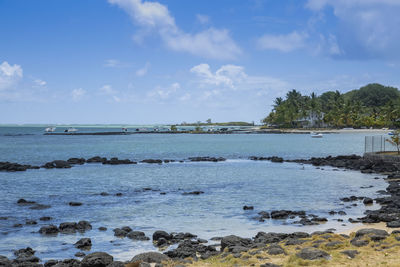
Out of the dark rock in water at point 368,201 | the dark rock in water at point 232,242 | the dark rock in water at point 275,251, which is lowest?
the dark rock in water at point 368,201

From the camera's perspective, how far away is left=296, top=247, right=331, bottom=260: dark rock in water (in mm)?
14117

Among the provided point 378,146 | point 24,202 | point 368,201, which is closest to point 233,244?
point 368,201

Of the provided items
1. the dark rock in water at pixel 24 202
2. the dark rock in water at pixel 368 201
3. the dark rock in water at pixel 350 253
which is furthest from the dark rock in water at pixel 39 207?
the dark rock in water at pixel 368 201

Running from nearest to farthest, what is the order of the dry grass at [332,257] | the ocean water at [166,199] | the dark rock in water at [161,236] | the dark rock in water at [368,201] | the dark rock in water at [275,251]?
the dry grass at [332,257] → the dark rock in water at [275,251] → the dark rock in water at [161,236] → the ocean water at [166,199] → the dark rock in water at [368,201]

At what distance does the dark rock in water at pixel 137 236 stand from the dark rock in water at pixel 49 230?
4195 mm

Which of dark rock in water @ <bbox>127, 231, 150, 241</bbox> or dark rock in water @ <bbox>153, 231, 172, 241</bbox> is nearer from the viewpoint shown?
dark rock in water @ <bbox>153, 231, 172, 241</bbox>

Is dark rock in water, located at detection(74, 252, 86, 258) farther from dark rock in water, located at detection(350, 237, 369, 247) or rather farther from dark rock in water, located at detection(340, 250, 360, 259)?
dark rock in water, located at detection(350, 237, 369, 247)

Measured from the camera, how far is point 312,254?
46.8 feet

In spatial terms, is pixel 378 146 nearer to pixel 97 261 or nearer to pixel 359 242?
pixel 359 242

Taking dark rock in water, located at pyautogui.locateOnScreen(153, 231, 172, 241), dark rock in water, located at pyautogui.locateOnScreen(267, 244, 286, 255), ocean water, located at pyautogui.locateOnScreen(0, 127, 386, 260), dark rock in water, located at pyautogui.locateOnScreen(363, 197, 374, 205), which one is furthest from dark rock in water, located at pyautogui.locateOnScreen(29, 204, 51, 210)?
dark rock in water, located at pyautogui.locateOnScreen(363, 197, 374, 205)

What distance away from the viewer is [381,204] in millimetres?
27984

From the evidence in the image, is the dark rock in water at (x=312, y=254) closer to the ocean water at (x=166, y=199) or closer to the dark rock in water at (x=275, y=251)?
the dark rock in water at (x=275, y=251)

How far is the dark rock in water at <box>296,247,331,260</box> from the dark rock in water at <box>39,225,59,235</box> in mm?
13140

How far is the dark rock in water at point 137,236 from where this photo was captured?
20.1 m
